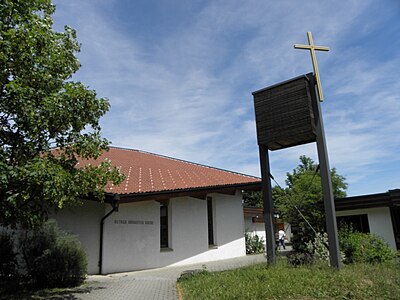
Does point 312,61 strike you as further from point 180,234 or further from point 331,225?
point 180,234

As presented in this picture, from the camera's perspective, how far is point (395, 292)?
6.30 metres

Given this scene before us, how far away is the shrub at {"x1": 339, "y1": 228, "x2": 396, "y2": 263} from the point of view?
9766 millimetres

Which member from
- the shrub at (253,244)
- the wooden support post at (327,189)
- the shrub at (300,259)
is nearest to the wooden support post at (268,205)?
the shrub at (300,259)

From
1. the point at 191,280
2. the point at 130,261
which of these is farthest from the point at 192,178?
the point at 191,280

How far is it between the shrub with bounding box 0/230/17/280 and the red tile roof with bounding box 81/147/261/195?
3.48 metres

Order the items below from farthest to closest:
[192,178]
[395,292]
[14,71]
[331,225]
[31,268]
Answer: [192,178] → [31,268] → [331,225] → [14,71] → [395,292]

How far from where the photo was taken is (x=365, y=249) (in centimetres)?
998

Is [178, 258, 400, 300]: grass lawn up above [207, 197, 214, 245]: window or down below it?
below

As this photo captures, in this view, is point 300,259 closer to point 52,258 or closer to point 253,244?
point 52,258

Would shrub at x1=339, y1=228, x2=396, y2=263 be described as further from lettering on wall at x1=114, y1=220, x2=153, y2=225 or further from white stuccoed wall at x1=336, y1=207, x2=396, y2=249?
lettering on wall at x1=114, y1=220, x2=153, y2=225

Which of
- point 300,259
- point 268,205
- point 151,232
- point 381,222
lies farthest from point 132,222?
point 381,222

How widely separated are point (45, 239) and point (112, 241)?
130 inches

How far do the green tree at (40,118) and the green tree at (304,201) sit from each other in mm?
5942

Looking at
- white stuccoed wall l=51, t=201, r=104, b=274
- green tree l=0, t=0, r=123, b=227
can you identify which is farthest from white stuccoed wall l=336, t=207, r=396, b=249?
green tree l=0, t=0, r=123, b=227
